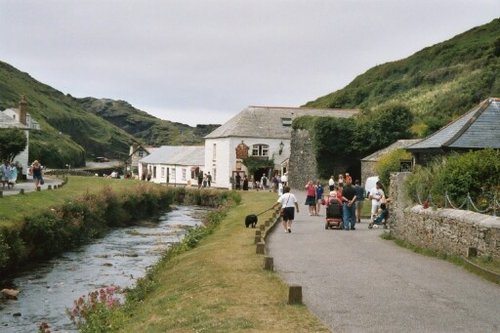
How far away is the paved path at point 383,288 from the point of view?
37.3 ft

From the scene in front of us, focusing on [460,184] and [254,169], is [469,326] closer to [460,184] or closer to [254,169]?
[460,184]

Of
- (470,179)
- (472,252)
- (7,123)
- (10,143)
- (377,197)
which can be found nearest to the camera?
(472,252)

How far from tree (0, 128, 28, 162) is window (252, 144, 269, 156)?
26422mm

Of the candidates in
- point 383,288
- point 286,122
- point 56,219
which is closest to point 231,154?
point 286,122

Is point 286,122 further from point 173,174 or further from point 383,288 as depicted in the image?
point 383,288

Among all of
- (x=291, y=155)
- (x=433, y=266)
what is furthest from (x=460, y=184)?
A: (x=291, y=155)

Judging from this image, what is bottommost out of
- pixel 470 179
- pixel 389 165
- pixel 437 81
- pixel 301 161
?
pixel 470 179

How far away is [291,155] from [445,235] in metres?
47.4

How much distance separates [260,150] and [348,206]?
4391 cm

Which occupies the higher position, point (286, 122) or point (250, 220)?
point (286, 122)

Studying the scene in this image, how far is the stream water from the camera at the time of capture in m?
17.0

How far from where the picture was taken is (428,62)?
116 metres

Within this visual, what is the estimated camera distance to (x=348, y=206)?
28938 mm

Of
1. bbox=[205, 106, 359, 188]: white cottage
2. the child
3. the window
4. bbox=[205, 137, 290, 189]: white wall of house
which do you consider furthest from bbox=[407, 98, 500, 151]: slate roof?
the window
